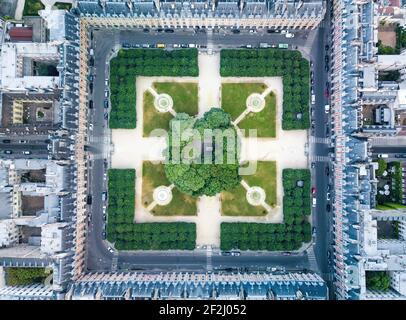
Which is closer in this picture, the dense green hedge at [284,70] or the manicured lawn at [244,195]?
the dense green hedge at [284,70]

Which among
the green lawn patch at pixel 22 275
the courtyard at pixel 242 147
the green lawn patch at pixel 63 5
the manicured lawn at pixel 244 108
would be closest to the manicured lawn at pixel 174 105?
the courtyard at pixel 242 147

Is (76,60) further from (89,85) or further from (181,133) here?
(181,133)

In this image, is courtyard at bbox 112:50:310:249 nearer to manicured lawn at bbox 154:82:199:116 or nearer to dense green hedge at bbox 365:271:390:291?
manicured lawn at bbox 154:82:199:116

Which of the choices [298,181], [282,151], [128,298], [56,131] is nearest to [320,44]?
[282,151]

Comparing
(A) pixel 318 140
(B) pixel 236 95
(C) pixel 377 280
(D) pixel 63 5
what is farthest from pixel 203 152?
(D) pixel 63 5

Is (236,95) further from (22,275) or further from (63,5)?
(22,275)

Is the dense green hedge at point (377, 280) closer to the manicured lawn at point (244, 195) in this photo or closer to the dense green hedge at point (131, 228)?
the manicured lawn at point (244, 195)
